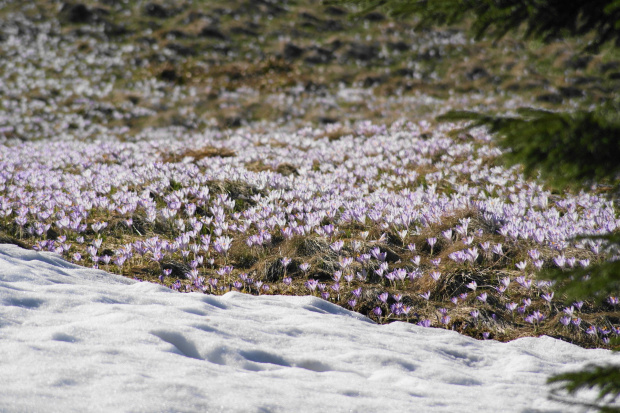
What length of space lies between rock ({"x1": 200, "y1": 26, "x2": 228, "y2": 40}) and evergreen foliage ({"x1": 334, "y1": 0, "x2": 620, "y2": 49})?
2557 cm

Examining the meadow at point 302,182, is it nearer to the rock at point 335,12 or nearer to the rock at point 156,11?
the rock at point 156,11

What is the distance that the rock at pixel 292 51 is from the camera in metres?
24.7

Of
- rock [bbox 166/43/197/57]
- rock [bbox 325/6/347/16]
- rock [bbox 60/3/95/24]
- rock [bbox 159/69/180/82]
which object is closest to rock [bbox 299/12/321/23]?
rock [bbox 325/6/347/16]

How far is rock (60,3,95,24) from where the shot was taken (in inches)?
1054

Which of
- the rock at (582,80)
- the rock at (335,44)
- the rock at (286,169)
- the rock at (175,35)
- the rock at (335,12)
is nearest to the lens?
the rock at (286,169)

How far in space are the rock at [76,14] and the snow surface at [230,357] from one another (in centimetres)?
2698

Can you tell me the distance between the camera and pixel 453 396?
8.94ft

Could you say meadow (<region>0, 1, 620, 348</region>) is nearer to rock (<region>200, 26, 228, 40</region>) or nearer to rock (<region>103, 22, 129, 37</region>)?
rock (<region>103, 22, 129, 37</region>)

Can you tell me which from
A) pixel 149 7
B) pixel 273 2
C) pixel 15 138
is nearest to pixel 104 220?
pixel 15 138

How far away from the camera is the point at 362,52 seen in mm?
25750

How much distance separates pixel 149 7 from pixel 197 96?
487 inches

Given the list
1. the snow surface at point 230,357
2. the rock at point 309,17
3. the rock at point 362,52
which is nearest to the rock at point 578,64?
the rock at point 362,52

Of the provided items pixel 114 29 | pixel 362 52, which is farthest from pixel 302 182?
pixel 114 29

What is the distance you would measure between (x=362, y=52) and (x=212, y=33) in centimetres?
822
